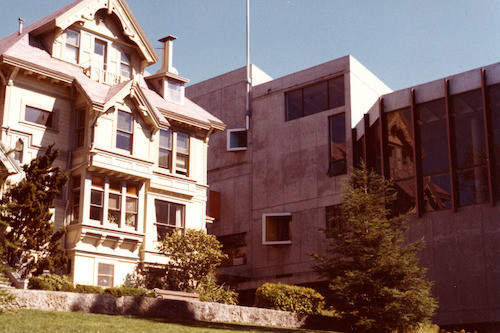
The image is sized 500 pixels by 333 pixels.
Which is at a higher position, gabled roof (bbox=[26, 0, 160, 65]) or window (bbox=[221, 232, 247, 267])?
gabled roof (bbox=[26, 0, 160, 65])

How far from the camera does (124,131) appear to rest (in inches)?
1375

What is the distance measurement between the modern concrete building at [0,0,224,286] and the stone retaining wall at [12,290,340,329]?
775 centimetres

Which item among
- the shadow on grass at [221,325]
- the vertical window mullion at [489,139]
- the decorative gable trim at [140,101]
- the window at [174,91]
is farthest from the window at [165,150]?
the vertical window mullion at [489,139]

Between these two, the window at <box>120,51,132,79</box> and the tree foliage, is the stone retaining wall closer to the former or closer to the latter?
the tree foliage

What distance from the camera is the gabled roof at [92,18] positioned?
35.1m

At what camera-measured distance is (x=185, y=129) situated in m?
39.4

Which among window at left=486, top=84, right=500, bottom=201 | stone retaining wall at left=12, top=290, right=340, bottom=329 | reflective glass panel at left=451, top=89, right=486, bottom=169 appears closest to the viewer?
stone retaining wall at left=12, top=290, right=340, bottom=329

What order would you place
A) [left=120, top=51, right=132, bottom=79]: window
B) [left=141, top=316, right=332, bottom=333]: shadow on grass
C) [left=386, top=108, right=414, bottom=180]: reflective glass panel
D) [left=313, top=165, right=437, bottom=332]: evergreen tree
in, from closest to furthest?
[left=141, top=316, right=332, bottom=333]: shadow on grass < [left=313, top=165, right=437, bottom=332]: evergreen tree < [left=120, top=51, right=132, bottom=79]: window < [left=386, top=108, right=414, bottom=180]: reflective glass panel

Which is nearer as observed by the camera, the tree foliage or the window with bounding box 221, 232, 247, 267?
the tree foliage

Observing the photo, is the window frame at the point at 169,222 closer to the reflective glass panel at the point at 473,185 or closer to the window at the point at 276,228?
the window at the point at 276,228

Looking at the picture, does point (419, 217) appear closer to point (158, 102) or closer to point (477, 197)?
point (477, 197)

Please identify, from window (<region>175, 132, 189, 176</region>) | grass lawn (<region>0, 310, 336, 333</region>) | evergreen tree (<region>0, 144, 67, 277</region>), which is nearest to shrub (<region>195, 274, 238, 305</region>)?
window (<region>175, 132, 189, 176</region>)

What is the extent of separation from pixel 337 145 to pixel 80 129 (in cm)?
1883

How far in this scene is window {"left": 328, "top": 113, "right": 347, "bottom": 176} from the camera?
46.3 meters
